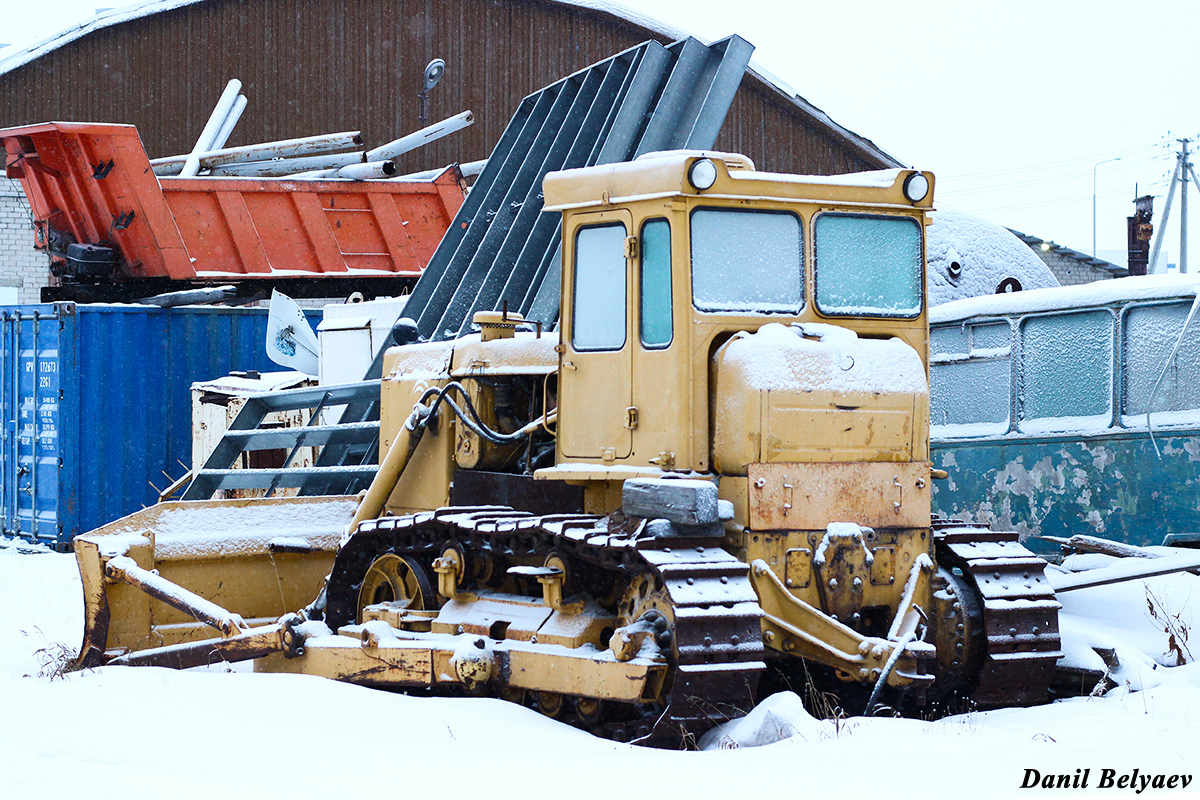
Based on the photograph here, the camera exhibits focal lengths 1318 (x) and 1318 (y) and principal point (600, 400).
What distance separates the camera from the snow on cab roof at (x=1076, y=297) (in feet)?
31.7

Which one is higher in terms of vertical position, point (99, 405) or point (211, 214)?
point (211, 214)

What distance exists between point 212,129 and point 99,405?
8067mm

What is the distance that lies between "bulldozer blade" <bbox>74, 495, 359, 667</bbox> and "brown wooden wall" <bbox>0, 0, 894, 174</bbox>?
57.1 ft

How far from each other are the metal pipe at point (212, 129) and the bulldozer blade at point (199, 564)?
1137 cm

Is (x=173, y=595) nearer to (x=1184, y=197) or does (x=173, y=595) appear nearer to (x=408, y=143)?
(x=408, y=143)

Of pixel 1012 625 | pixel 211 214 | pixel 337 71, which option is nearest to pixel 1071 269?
pixel 337 71

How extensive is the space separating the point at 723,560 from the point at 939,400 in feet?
21.4

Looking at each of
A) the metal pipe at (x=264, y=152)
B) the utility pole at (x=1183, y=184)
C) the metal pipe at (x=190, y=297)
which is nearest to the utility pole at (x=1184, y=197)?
the utility pole at (x=1183, y=184)

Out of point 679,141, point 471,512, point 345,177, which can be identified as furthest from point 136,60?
point 471,512

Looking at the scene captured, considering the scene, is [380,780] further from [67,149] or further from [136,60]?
[136,60]

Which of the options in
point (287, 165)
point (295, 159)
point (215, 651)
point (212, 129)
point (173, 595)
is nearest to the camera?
point (215, 651)

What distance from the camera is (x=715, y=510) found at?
19.6ft

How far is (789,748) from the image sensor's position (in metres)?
5.44

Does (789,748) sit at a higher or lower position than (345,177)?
lower
